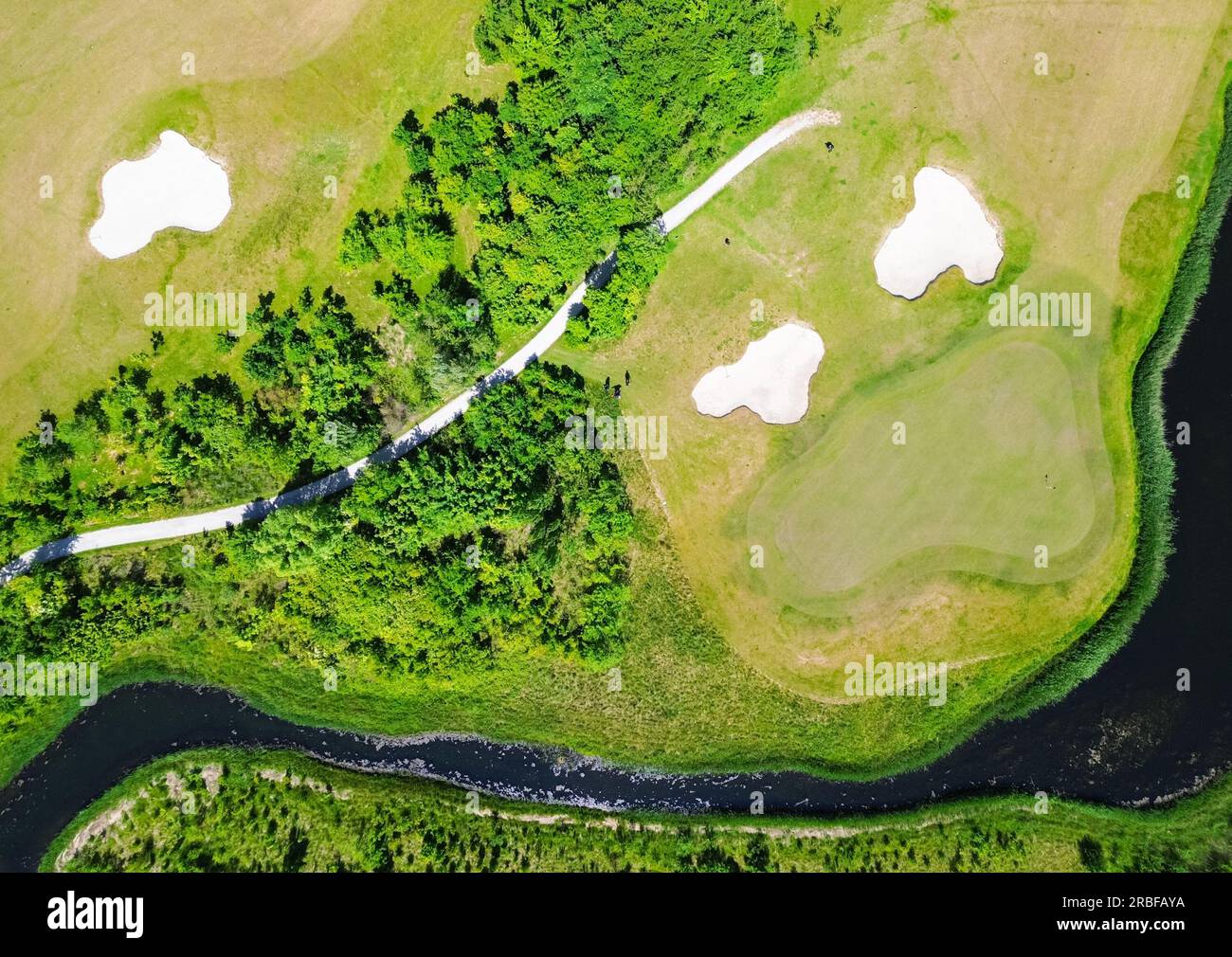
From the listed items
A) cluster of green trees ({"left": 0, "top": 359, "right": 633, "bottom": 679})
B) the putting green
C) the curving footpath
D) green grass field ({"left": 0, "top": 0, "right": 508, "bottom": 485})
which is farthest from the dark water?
green grass field ({"left": 0, "top": 0, "right": 508, "bottom": 485})

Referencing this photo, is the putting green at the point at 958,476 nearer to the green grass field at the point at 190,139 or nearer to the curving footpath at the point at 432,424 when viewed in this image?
the curving footpath at the point at 432,424

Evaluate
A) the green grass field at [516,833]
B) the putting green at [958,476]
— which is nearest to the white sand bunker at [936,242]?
the putting green at [958,476]

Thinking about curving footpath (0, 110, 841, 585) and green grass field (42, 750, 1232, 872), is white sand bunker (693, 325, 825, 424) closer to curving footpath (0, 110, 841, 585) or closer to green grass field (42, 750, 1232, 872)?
curving footpath (0, 110, 841, 585)

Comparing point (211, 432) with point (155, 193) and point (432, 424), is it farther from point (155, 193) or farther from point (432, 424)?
point (155, 193)

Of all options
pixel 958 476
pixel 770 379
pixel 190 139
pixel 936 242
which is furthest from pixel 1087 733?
pixel 190 139

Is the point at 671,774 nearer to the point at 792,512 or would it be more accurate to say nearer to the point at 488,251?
the point at 792,512
